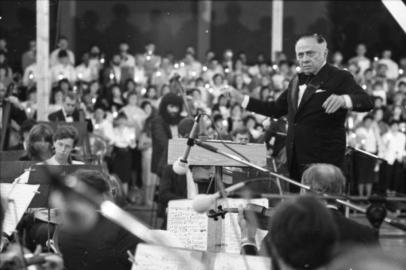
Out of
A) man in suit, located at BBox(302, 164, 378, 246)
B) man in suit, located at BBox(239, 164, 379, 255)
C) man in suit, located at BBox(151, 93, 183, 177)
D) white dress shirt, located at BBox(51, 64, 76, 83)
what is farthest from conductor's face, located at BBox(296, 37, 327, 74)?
white dress shirt, located at BBox(51, 64, 76, 83)

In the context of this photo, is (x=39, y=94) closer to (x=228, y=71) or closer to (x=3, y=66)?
(x=3, y=66)

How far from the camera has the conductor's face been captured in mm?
7230

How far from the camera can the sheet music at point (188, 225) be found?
6.28 metres

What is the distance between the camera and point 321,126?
7301 mm

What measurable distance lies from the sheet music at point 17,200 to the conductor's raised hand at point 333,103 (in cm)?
206

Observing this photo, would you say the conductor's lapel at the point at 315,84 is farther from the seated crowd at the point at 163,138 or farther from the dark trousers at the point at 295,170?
the seated crowd at the point at 163,138

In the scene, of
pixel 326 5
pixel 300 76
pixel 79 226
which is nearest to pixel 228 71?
pixel 326 5

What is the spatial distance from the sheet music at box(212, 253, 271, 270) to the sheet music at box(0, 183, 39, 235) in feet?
5.53

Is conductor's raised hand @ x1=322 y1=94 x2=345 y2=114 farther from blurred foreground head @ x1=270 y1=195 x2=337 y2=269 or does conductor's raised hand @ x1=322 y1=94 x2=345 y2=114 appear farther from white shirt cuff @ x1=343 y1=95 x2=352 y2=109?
blurred foreground head @ x1=270 y1=195 x2=337 y2=269

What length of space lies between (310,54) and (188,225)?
175cm

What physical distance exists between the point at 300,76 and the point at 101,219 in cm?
283

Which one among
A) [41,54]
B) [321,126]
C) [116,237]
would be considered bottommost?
[116,237]

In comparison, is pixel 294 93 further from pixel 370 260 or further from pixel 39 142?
pixel 370 260

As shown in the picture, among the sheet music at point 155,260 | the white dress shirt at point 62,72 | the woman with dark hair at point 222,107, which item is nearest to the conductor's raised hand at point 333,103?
the sheet music at point 155,260
